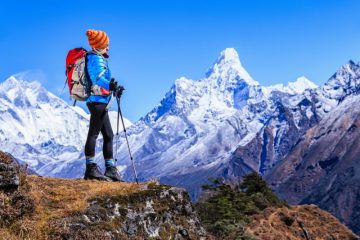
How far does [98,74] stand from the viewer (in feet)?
50.5

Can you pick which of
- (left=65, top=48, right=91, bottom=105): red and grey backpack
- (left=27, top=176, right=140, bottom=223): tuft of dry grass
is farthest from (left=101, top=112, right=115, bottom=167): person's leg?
(left=27, top=176, right=140, bottom=223): tuft of dry grass

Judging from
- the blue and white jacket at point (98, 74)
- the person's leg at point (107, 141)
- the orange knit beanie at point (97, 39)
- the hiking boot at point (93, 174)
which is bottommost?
the hiking boot at point (93, 174)

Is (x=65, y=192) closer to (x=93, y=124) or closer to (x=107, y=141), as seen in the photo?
(x=93, y=124)

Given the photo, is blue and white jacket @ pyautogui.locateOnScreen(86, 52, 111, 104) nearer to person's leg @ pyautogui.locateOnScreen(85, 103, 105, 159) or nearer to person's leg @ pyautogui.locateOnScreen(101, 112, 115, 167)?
person's leg @ pyautogui.locateOnScreen(85, 103, 105, 159)

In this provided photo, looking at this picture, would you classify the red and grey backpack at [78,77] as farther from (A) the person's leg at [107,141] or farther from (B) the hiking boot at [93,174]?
(B) the hiking boot at [93,174]

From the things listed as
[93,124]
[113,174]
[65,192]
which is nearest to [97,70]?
[93,124]

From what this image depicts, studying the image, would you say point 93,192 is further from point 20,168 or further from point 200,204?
point 200,204

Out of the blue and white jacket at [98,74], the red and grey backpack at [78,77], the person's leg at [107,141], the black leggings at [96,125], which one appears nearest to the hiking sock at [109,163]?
the person's leg at [107,141]

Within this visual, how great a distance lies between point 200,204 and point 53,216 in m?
44.3

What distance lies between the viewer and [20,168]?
38.8 ft

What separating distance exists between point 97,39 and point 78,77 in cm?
132

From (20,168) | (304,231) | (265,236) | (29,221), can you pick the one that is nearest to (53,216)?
(29,221)

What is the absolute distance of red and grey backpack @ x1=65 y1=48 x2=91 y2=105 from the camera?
611 inches

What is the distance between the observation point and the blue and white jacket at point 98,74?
15.4 m
